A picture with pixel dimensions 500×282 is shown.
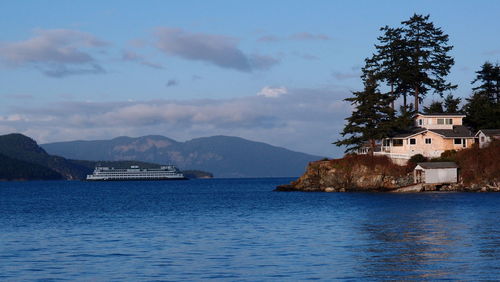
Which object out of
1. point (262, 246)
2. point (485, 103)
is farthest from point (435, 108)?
point (262, 246)

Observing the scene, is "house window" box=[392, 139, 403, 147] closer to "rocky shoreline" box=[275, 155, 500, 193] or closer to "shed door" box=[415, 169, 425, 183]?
"rocky shoreline" box=[275, 155, 500, 193]

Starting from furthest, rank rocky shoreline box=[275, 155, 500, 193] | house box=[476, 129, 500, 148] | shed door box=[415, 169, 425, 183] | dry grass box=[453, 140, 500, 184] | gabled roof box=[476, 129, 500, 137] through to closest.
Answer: gabled roof box=[476, 129, 500, 137]
house box=[476, 129, 500, 148]
shed door box=[415, 169, 425, 183]
rocky shoreline box=[275, 155, 500, 193]
dry grass box=[453, 140, 500, 184]

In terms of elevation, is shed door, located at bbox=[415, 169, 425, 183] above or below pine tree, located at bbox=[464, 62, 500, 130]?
below

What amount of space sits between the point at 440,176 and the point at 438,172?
2.46ft

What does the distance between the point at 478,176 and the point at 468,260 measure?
233 feet

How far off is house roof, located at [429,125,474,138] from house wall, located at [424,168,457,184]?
9362 millimetres

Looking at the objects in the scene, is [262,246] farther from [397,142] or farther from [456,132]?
[456,132]

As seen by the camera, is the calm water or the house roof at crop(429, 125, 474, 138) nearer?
the calm water

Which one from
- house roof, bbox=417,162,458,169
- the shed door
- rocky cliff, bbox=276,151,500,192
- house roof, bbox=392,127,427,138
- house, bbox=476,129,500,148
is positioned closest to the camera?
rocky cliff, bbox=276,151,500,192

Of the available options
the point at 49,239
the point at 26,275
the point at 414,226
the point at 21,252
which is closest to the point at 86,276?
the point at 26,275

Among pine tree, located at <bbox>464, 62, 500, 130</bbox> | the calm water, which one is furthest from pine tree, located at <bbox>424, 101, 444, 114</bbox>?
the calm water

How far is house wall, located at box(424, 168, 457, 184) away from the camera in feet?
330

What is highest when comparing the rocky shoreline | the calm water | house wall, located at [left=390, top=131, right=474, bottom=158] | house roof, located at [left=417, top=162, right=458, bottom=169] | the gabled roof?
the gabled roof

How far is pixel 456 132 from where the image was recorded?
110 metres
